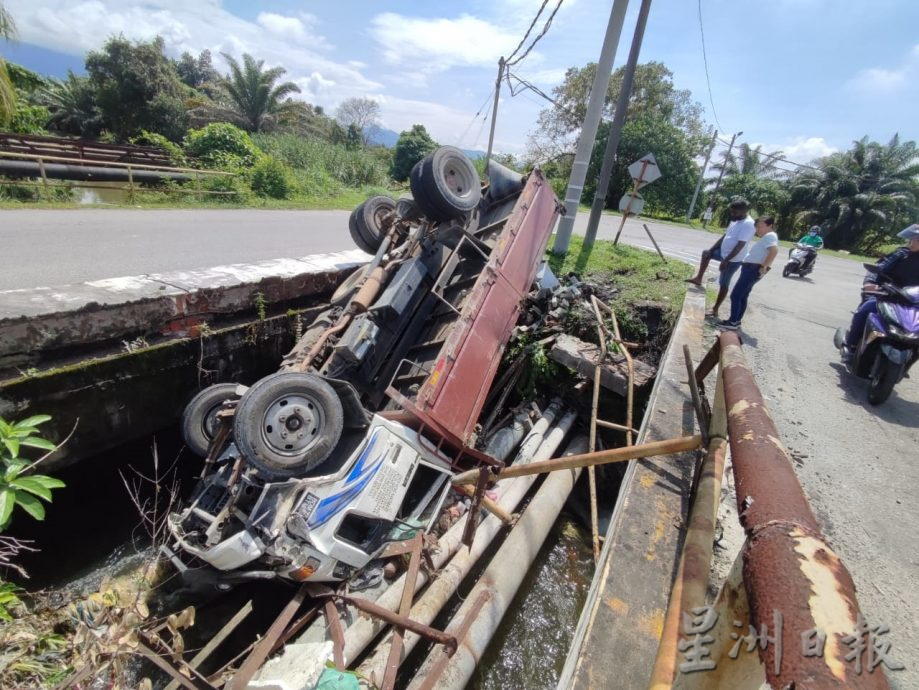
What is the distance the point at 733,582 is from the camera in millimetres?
877

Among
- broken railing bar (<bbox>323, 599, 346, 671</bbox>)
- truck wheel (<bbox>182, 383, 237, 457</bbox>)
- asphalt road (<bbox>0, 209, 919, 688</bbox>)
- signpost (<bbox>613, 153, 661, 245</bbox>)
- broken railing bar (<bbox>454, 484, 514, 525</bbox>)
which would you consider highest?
signpost (<bbox>613, 153, 661, 245</bbox>)

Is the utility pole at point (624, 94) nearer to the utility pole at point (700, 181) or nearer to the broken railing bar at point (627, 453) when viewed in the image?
the broken railing bar at point (627, 453)

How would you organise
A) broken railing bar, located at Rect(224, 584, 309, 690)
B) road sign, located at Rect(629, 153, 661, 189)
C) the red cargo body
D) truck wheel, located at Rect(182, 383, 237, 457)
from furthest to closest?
road sign, located at Rect(629, 153, 661, 189)
truck wheel, located at Rect(182, 383, 237, 457)
the red cargo body
broken railing bar, located at Rect(224, 584, 309, 690)

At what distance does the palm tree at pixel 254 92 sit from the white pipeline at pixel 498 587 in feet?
84.4

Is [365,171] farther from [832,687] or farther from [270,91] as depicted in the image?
[832,687]

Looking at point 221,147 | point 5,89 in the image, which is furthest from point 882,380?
point 221,147

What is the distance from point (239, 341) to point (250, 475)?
90.3 inches

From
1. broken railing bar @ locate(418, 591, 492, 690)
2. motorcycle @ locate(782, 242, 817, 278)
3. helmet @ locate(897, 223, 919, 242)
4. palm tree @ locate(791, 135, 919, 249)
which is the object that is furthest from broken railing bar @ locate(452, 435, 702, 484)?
palm tree @ locate(791, 135, 919, 249)

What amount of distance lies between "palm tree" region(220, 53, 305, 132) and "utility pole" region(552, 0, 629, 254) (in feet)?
69.4

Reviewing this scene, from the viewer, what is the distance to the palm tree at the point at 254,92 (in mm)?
21953

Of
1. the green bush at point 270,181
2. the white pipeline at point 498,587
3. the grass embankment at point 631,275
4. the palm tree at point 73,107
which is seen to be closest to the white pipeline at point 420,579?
the white pipeline at point 498,587

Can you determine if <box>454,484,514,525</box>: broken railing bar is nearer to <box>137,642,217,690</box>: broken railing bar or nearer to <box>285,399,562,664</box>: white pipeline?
<box>285,399,562,664</box>: white pipeline

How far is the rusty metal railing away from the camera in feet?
1.69

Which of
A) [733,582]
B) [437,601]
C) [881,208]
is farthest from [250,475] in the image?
[881,208]
